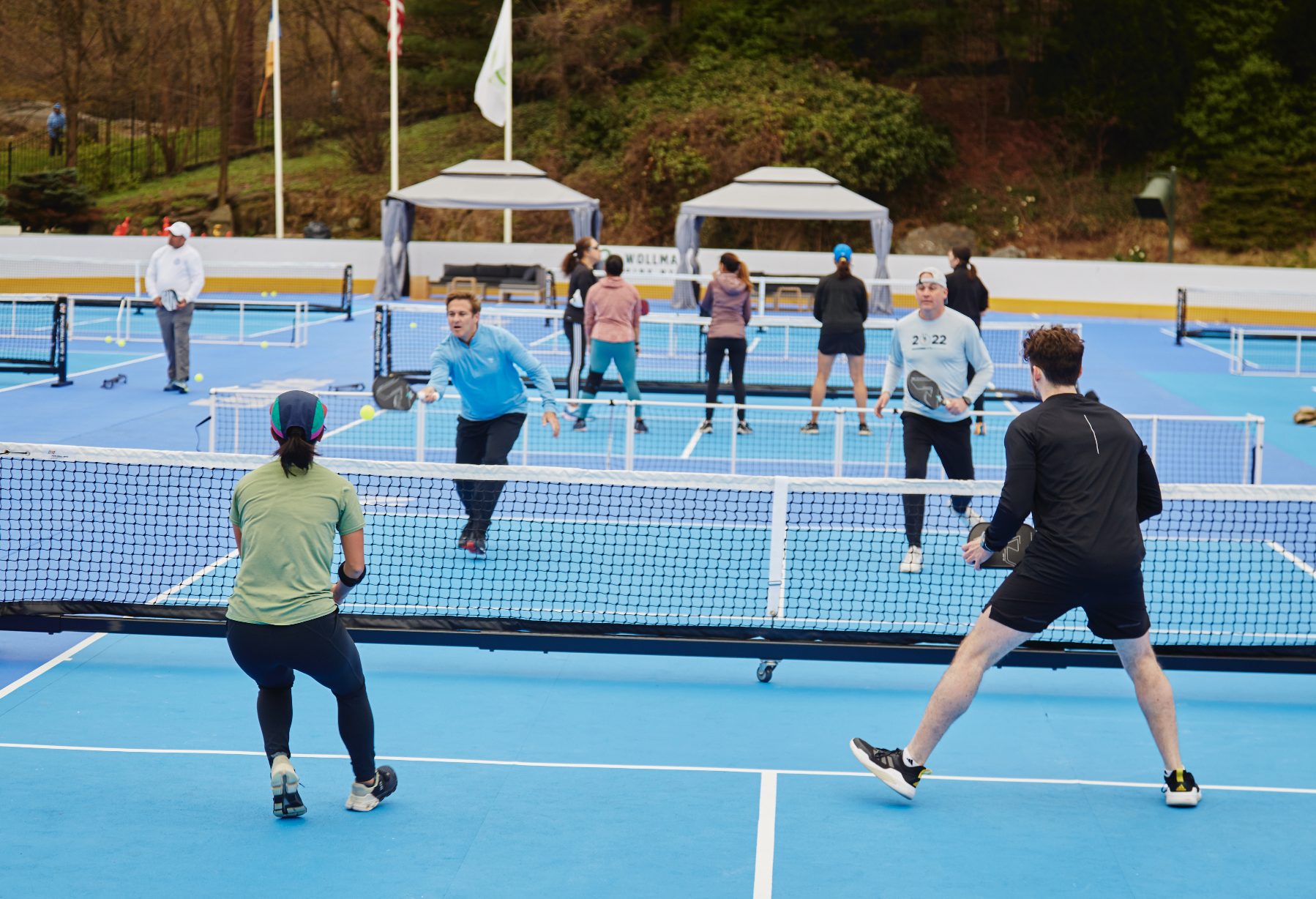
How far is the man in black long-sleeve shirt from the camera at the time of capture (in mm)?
4902

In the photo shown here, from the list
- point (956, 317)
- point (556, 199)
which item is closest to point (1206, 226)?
point (556, 199)

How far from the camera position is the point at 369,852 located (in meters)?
4.77

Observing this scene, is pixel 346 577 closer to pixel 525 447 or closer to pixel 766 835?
pixel 766 835

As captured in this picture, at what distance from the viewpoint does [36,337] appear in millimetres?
20828

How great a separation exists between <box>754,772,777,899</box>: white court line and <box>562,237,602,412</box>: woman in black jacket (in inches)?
350

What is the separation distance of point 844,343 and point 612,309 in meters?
2.45

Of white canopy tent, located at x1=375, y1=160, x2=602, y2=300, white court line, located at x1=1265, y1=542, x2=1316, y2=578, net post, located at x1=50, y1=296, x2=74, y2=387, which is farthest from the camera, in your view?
white canopy tent, located at x1=375, y1=160, x2=602, y2=300

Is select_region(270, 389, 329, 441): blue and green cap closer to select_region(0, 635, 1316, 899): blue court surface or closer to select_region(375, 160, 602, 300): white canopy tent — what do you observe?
select_region(0, 635, 1316, 899): blue court surface

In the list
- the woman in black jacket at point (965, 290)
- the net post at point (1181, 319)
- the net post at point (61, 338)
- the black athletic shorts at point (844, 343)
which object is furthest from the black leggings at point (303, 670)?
the net post at point (1181, 319)

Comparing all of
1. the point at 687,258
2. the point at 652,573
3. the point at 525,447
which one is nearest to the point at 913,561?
the point at 652,573

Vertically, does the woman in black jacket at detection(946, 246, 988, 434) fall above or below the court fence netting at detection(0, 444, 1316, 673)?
above

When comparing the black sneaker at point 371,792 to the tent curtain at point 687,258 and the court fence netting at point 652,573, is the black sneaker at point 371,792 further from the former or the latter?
the tent curtain at point 687,258

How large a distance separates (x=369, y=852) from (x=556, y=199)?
24575 millimetres

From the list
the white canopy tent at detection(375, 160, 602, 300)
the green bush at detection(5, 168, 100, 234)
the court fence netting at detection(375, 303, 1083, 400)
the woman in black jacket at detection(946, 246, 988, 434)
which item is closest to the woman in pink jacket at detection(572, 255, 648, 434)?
the court fence netting at detection(375, 303, 1083, 400)
